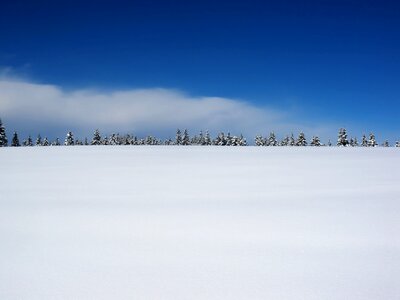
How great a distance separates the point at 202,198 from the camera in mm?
10375

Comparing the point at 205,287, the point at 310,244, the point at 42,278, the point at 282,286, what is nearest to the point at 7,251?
the point at 42,278

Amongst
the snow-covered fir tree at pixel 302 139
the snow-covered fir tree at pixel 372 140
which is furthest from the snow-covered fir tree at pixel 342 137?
the snow-covered fir tree at pixel 372 140

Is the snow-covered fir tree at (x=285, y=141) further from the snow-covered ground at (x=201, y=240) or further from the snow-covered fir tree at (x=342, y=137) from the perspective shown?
the snow-covered ground at (x=201, y=240)

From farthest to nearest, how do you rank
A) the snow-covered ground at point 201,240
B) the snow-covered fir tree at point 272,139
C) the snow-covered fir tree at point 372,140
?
the snow-covered fir tree at point 272,139
the snow-covered fir tree at point 372,140
the snow-covered ground at point 201,240

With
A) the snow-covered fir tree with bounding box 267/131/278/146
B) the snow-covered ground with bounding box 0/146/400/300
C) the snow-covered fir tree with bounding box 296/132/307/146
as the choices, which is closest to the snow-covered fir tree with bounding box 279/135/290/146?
the snow-covered fir tree with bounding box 267/131/278/146

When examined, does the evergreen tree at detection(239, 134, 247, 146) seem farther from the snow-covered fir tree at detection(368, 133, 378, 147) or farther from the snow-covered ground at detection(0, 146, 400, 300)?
the snow-covered ground at detection(0, 146, 400, 300)

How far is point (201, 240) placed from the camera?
6.29 meters

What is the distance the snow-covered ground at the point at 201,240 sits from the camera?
4423mm

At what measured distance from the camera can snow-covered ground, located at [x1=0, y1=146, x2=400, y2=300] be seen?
442 cm

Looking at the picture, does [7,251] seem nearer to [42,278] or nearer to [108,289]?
[42,278]

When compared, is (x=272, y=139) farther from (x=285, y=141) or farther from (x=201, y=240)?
(x=201, y=240)

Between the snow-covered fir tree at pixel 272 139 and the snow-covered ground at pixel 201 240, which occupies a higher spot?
the snow-covered fir tree at pixel 272 139

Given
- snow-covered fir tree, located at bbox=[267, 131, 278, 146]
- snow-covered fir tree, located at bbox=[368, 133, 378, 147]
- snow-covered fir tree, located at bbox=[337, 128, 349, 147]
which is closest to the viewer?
snow-covered fir tree, located at bbox=[337, 128, 349, 147]

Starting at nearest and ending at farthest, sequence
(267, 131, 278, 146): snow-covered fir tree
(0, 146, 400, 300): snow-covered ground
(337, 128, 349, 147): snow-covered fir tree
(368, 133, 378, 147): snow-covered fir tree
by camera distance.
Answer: (0, 146, 400, 300): snow-covered ground, (337, 128, 349, 147): snow-covered fir tree, (368, 133, 378, 147): snow-covered fir tree, (267, 131, 278, 146): snow-covered fir tree
